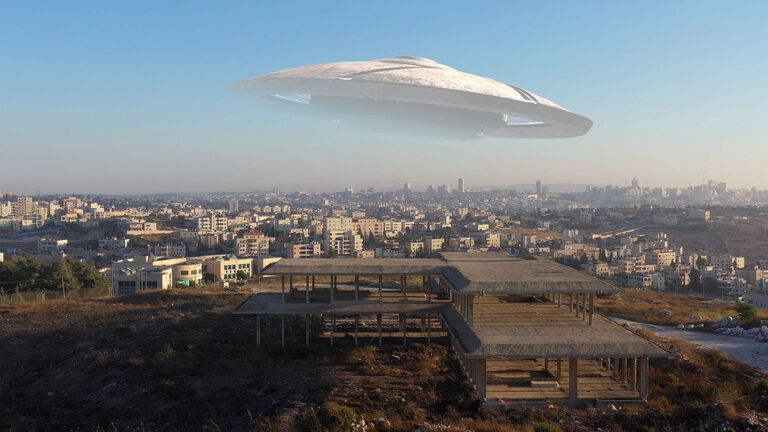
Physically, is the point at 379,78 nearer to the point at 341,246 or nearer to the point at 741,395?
the point at 741,395

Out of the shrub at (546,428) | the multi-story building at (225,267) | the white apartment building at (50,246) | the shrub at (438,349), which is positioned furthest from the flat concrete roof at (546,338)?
the white apartment building at (50,246)

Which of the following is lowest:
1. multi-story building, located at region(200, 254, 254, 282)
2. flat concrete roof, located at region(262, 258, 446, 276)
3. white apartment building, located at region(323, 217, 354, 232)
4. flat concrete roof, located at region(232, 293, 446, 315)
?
multi-story building, located at region(200, 254, 254, 282)

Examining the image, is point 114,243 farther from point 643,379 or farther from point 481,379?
point 643,379

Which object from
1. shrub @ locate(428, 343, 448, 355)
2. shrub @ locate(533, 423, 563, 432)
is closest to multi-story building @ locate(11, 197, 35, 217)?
shrub @ locate(428, 343, 448, 355)

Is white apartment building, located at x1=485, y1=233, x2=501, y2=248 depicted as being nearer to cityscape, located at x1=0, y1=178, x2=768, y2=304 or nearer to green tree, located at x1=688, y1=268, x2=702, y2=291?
cityscape, located at x1=0, y1=178, x2=768, y2=304

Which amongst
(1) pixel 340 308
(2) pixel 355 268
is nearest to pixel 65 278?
(1) pixel 340 308

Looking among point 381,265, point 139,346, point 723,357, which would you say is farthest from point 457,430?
point 139,346

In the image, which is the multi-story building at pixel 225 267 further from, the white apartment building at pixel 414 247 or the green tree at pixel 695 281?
the green tree at pixel 695 281
